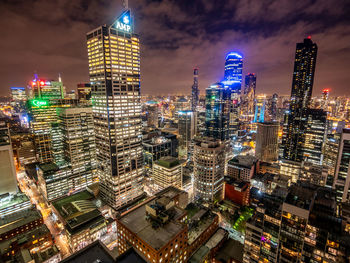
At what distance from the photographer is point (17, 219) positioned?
88062mm

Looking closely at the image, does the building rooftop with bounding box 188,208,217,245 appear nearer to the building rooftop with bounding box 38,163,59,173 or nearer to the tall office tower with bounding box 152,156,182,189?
the tall office tower with bounding box 152,156,182,189

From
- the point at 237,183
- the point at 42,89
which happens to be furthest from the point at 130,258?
the point at 42,89

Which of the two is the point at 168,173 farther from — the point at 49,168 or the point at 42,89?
the point at 42,89

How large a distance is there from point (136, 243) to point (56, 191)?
105 m

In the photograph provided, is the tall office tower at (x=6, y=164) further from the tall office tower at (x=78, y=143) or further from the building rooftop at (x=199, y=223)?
the building rooftop at (x=199, y=223)

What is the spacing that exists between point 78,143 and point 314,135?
694 ft

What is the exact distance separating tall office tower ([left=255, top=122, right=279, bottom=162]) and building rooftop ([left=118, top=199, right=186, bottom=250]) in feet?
Result: 537

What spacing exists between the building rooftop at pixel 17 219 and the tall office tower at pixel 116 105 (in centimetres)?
3709

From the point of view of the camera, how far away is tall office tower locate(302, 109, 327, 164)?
15888 cm

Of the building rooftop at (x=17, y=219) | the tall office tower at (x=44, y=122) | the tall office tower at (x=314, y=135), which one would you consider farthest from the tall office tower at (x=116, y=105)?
the tall office tower at (x=314, y=135)

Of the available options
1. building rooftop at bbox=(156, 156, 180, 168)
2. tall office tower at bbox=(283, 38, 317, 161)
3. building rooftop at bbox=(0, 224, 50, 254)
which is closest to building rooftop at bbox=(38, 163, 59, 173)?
building rooftop at bbox=(0, 224, 50, 254)

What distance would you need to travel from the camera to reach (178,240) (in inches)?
2052

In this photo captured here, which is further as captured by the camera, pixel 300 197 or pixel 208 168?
pixel 208 168

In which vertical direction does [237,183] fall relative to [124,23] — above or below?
below
